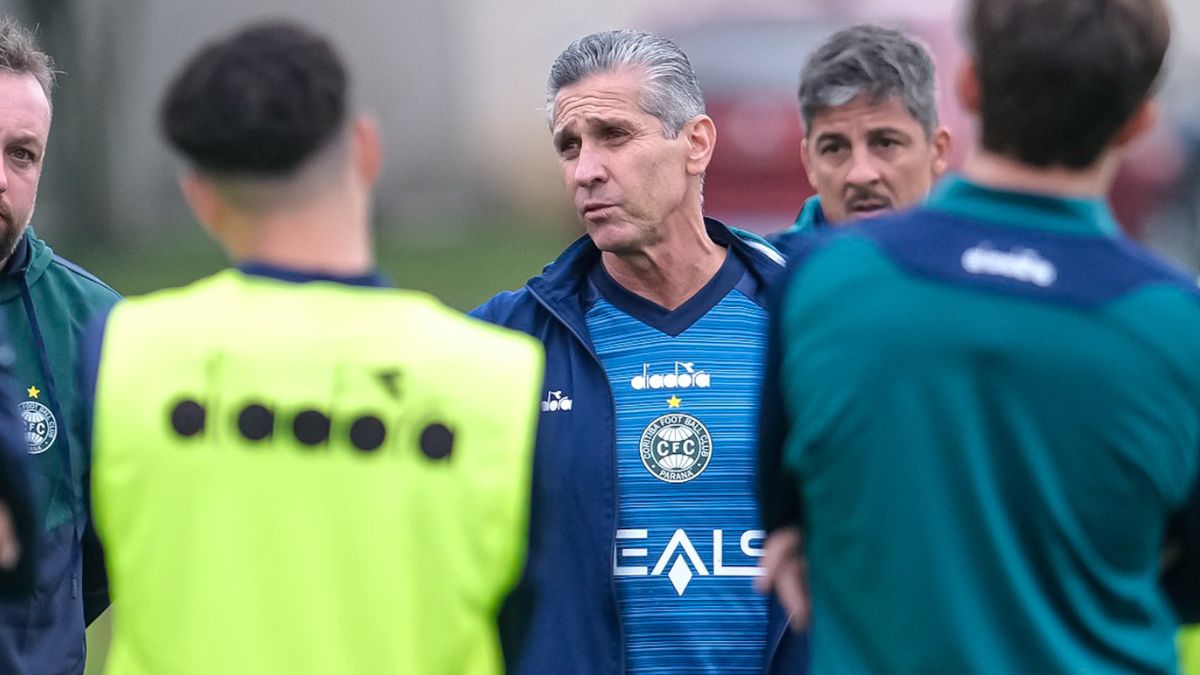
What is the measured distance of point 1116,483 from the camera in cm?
309

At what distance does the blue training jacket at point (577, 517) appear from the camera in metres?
4.44

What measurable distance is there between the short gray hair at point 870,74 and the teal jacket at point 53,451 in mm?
1943

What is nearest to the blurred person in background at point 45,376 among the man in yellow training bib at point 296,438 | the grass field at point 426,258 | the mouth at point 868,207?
the man in yellow training bib at point 296,438

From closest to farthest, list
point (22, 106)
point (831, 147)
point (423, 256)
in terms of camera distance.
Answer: point (22, 106) < point (831, 147) < point (423, 256)

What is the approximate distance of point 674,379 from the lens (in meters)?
4.70

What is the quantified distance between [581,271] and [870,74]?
3.34 feet

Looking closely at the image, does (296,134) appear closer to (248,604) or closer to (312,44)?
(312,44)

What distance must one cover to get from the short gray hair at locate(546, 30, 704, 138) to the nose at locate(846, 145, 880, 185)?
469mm

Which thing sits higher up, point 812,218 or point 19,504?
point 812,218

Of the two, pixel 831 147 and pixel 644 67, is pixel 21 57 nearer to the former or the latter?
pixel 644 67

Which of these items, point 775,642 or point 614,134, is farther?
point 614,134

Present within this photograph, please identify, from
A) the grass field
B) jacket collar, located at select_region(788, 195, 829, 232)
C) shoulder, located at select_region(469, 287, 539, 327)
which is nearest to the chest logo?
shoulder, located at select_region(469, 287, 539, 327)

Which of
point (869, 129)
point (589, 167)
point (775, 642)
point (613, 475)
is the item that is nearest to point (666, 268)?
point (589, 167)

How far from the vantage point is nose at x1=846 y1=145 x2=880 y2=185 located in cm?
530
